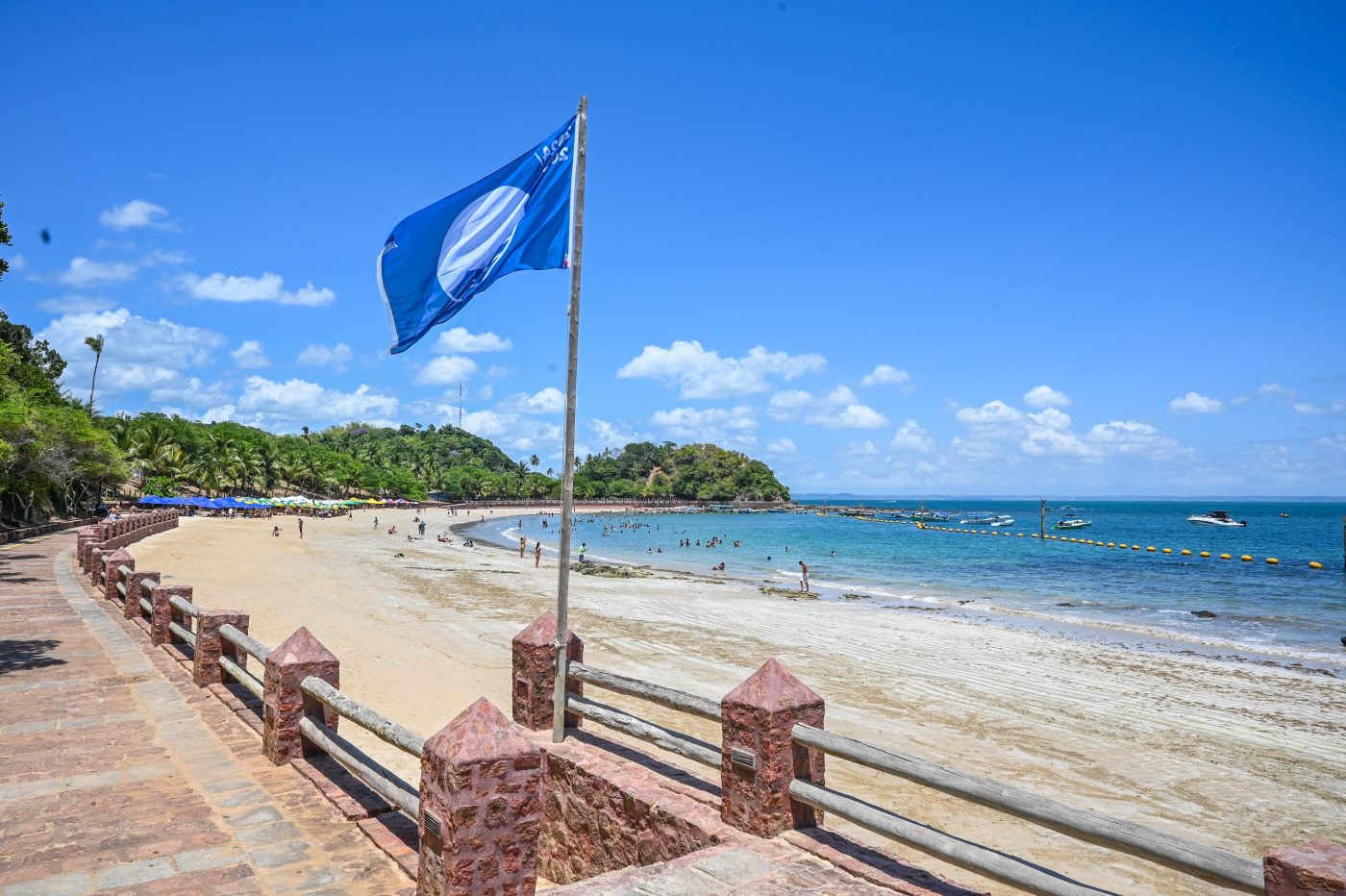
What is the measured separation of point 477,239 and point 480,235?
0.16ft

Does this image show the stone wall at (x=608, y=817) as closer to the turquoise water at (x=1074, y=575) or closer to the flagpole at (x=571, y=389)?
the flagpole at (x=571, y=389)

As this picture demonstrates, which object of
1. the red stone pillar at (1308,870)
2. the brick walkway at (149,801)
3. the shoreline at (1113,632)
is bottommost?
the shoreline at (1113,632)

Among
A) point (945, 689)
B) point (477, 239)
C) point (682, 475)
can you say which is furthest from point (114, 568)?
point (682, 475)

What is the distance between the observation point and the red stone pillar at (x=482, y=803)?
3715 millimetres

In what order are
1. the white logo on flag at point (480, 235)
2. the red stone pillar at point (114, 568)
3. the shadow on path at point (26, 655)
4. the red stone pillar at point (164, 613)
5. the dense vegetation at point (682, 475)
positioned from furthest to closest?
1. the dense vegetation at point (682, 475)
2. the red stone pillar at point (114, 568)
3. the red stone pillar at point (164, 613)
4. the shadow on path at point (26, 655)
5. the white logo on flag at point (480, 235)

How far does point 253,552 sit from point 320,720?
36.4 metres

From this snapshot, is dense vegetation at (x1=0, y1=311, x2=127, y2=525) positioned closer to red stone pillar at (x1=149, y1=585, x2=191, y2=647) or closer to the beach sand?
the beach sand

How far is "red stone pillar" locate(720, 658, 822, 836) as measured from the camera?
470cm

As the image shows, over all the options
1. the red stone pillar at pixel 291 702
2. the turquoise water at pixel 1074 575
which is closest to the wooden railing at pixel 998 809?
the red stone pillar at pixel 291 702

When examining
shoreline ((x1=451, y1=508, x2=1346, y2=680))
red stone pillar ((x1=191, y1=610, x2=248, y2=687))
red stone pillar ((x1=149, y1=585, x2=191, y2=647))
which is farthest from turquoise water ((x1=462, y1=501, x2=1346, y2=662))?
red stone pillar ((x1=191, y1=610, x2=248, y2=687))

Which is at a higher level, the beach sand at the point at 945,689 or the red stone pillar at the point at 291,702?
the red stone pillar at the point at 291,702

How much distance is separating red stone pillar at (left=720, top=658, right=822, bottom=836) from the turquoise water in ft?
81.2

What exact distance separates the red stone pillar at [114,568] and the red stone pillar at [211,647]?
650 centimetres

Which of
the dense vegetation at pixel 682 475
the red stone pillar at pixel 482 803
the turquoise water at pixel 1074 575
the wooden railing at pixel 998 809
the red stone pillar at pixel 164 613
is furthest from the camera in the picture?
the dense vegetation at pixel 682 475
